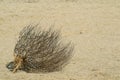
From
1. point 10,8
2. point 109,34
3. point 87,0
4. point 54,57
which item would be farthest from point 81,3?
point 54,57

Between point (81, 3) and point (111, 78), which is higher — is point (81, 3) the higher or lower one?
the lower one

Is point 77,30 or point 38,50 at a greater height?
point 38,50

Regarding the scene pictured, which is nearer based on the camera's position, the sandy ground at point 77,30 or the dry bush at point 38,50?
the dry bush at point 38,50

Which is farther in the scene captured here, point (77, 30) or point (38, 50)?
point (77, 30)

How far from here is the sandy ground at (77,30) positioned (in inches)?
365

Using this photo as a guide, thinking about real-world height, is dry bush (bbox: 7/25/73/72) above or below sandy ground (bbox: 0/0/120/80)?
above

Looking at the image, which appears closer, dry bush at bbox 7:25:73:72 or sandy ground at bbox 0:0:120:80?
dry bush at bbox 7:25:73:72

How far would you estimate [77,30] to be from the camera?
14.9m

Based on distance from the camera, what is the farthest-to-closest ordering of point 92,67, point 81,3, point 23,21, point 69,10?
point 81,3 → point 69,10 → point 23,21 → point 92,67

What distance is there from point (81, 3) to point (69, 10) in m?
1.88

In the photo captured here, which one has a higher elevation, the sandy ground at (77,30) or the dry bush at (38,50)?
the dry bush at (38,50)

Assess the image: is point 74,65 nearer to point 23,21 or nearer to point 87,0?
point 23,21

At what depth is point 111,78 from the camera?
9.02 metres

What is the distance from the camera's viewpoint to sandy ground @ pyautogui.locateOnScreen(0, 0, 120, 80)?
9.27 meters
